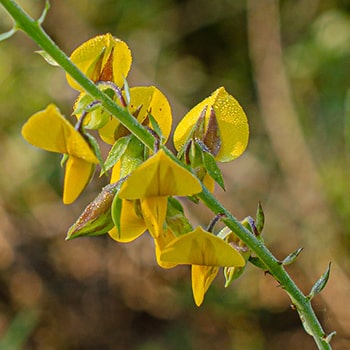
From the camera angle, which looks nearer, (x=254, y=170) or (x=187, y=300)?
(x=187, y=300)

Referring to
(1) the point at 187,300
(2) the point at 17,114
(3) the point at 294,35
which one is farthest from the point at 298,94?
(2) the point at 17,114

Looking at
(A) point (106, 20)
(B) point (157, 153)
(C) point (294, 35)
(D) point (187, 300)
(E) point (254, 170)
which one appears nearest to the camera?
(B) point (157, 153)

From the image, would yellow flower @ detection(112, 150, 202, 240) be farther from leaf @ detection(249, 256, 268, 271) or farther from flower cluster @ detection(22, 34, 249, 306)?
leaf @ detection(249, 256, 268, 271)

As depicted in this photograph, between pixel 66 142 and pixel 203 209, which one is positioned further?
pixel 203 209

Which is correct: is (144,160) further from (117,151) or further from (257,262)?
(257,262)

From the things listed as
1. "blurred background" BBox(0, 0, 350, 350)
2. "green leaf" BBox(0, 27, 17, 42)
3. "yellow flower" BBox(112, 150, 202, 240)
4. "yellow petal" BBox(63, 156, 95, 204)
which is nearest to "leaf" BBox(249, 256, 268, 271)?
"yellow flower" BBox(112, 150, 202, 240)

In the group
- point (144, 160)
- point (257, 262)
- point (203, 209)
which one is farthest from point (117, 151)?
point (203, 209)

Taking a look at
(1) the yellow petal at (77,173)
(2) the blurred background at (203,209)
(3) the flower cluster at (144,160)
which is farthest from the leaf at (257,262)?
(2) the blurred background at (203,209)

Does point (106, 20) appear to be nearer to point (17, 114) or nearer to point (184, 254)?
point (17, 114)
